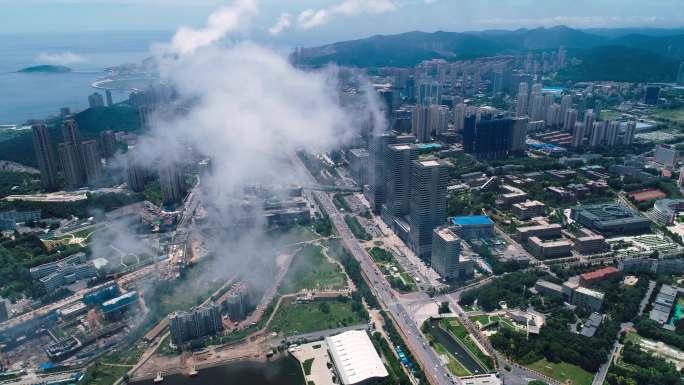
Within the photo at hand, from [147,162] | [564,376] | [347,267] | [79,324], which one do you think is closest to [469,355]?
[564,376]

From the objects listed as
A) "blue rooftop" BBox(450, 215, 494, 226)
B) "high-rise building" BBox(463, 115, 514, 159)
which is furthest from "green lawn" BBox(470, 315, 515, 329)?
"high-rise building" BBox(463, 115, 514, 159)

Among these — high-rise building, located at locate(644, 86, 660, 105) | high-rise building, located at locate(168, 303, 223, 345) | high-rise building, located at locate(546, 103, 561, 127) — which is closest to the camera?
high-rise building, located at locate(168, 303, 223, 345)

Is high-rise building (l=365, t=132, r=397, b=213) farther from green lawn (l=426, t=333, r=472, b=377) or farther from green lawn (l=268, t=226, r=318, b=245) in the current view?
green lawn (l=426, t=333, r=472, b=377)

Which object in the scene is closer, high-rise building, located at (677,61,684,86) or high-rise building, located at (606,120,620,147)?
high-rise building, located at (606,120,620,147)

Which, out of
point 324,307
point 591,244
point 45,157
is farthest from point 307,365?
point 45,157

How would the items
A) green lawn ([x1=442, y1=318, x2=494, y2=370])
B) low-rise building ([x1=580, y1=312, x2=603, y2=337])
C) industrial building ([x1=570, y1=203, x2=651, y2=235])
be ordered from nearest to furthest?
green lawn ([x1=442, y1=318, x2=494, y2=370]), low-rise building ([x1=580, y1=312, x2=603, y2=337]), industrial building ([x1=570, y1=203, x2=651, y2=235])

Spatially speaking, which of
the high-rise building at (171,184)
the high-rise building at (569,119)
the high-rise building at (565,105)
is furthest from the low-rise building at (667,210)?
the high-rise building at (171,184)
